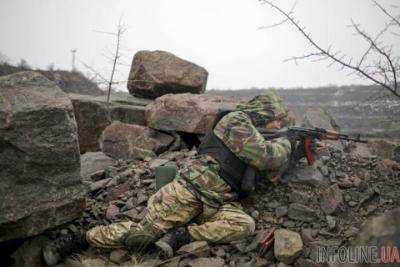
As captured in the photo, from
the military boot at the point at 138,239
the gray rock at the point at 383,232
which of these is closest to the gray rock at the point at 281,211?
the military boot at the point at 138,239

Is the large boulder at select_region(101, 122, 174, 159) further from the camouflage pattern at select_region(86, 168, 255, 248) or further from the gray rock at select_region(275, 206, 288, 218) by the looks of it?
the gray rock at select_region(275, 206, 288, 218)

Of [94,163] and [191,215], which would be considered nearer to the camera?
[191,215]

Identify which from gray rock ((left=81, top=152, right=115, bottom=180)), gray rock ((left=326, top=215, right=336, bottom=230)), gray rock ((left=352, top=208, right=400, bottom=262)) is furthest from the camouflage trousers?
gray rock ((left=81, top=152, right=115, bottom=180))

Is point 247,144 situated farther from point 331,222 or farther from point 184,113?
point 184,113

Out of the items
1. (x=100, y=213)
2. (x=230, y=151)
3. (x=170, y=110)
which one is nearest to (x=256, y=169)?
(x=230, y=151)

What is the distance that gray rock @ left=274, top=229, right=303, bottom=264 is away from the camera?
11.6ft

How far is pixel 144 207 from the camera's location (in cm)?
456

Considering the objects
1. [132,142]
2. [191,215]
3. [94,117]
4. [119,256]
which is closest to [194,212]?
[191,215]

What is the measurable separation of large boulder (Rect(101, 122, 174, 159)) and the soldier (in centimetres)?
181

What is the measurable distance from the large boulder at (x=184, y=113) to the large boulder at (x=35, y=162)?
207 centimetres

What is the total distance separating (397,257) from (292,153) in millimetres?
2213

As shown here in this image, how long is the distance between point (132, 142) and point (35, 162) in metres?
2.28

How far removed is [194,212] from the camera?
411 centimetres

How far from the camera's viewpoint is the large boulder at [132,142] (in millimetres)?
5965
